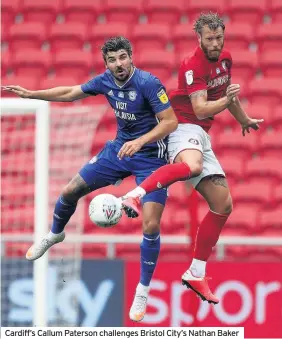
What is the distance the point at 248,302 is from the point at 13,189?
2137 millimetres

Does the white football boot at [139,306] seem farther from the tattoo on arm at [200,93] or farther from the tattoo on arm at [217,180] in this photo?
the tattoo on arm at [200,93]

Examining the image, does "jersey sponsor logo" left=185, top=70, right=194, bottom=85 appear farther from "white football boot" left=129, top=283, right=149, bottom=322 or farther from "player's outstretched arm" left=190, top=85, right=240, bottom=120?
"white football boot" left=129, top=283, right=149, bottom=322

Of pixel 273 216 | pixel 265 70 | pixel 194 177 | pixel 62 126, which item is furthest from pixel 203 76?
pixel 265 70

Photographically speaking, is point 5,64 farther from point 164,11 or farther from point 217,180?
point 217,180

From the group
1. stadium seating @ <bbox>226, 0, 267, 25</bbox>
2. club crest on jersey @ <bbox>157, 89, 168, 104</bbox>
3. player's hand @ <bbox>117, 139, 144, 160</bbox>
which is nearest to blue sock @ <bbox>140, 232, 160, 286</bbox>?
player's hand @ <bbox>117, 139, 144, 160</bbox>

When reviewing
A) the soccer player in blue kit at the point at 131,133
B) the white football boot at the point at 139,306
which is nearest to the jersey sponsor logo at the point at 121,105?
the soccer player in blue kit at the point at 131,133

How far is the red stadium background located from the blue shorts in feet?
6.99

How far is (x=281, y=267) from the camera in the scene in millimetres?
10609

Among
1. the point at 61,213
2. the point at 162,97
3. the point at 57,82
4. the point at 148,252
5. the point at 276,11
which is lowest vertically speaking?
the point at 148,252

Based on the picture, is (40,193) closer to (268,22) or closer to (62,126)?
(62,126)

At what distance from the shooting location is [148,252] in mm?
8422

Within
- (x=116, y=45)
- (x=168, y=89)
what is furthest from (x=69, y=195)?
(x=168, y=89)

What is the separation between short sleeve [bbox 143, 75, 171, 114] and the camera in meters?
8.13

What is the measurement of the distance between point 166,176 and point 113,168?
546mm
